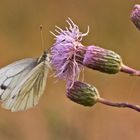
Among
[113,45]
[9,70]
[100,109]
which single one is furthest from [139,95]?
[9,70]

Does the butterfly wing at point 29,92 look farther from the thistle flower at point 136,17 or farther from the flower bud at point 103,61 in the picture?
the thistle flower at point 136,17

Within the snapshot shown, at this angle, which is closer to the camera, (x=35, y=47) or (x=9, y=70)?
(x=9, y=70)

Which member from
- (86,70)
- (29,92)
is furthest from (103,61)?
(86,70)

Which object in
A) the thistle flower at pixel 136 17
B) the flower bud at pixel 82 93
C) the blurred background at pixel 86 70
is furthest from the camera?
the blurred background at pixel 86 70

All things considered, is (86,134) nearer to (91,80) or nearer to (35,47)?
(91,80)

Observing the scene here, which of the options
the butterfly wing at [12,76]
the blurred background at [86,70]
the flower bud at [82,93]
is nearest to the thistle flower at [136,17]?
the flower bud at [82,93]

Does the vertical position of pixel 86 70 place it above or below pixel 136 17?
below

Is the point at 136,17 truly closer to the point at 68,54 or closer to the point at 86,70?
the point at 68,54
